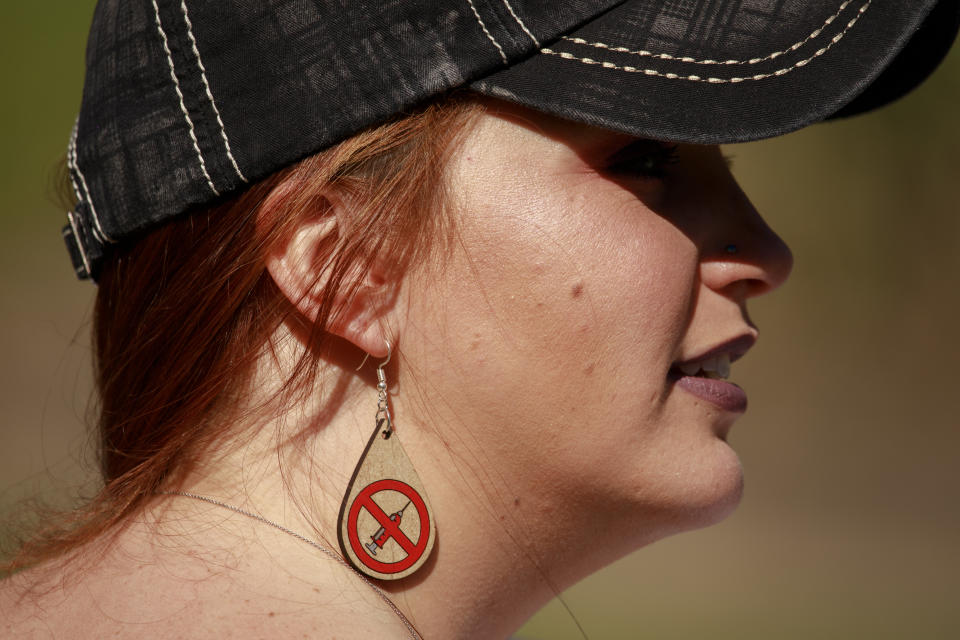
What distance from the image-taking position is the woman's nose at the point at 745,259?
4.50ft

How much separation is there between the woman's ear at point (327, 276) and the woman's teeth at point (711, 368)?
1.44ft

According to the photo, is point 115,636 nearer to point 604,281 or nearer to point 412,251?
point 412,251

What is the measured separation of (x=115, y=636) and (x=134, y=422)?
38 centimetres

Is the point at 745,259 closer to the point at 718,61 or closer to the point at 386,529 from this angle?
the point at 718,61

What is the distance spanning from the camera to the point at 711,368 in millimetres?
1471

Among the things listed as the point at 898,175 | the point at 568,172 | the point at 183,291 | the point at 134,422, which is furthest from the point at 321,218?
the point at 898,175

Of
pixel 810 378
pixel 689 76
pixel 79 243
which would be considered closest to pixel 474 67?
pixel 689 76

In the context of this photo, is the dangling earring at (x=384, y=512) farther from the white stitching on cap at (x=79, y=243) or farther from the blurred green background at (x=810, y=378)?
the blurred green background at (x=810, y=378)

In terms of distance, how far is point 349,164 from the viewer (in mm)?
1252

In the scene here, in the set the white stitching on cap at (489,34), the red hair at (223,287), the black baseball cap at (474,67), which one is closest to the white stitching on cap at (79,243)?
the red hair at (223,287)

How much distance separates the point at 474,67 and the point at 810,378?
588 cm

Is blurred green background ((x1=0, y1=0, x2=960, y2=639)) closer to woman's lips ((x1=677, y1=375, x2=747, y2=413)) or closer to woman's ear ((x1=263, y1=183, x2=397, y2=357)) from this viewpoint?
woman's lips ((x1=677, y1=375, x2=747, y2=413))

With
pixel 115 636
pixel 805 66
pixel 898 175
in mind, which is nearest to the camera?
pixel 115 636

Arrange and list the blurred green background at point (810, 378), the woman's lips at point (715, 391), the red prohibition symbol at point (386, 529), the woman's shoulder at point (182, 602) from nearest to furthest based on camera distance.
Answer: the woman's shoulder at point (182, 602) → the red prohibition symbol at point (386, 529) → the woman's lips at point (715, 391) → the blurred green background at point (810, 378)
